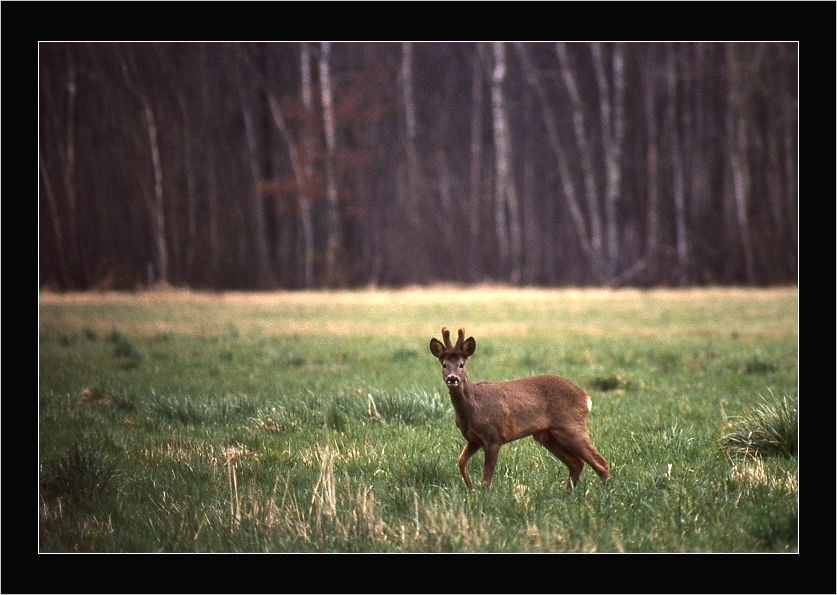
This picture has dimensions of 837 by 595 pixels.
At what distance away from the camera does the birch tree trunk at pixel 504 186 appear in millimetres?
29766

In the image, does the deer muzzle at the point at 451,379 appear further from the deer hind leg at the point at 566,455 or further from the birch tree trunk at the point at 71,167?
the birch tree trunk at the point at 71,167

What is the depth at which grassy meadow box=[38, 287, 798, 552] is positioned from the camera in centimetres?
608

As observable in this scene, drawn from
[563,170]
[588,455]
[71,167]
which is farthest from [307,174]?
[588,455]

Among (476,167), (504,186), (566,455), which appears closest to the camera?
(566,455)

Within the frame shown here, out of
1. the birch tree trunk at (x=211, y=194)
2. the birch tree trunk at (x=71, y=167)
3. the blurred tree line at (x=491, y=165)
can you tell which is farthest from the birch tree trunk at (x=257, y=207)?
the birch tree trunk at (x=71, y=167)

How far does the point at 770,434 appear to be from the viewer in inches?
303

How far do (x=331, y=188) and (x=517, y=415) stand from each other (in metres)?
22.2

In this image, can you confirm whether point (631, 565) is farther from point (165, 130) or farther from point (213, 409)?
point (165, 130)

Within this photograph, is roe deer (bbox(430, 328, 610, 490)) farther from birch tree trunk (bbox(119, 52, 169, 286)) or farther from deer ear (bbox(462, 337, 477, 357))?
birch tree trunk (bbox(119, 52, 169, 286))

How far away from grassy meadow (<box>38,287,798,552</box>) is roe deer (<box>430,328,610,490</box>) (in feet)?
0.94

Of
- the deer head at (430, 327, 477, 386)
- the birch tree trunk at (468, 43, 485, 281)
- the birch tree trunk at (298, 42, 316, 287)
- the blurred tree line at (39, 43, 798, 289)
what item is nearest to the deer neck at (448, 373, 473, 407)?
the deer head at (430, 327, 477, 386)

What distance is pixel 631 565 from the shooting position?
5.73 m

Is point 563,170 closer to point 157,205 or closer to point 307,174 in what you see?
point 307,174

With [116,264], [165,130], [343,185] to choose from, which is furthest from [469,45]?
[116,264]
